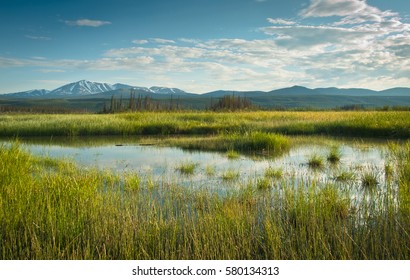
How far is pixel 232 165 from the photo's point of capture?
11180 mm

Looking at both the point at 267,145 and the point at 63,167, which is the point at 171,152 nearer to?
the point at 267,145

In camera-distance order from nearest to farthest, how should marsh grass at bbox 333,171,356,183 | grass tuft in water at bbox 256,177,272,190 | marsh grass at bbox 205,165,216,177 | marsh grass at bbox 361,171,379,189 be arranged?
grass tuft in water at bbox 256,177,272,190 < marsh grass at bbox 361,171,379,189 < marsh grass at bbox 333,171,356,183 < marsh grass at bbox 205,165,216,177

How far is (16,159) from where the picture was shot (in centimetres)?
754

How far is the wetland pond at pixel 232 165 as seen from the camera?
A: 8.71 meters

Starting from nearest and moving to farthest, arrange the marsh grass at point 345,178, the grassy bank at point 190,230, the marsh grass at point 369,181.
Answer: the grassy bank at point 190,230, the marsh grass at point 369,181, the marsh grass at point 345,178

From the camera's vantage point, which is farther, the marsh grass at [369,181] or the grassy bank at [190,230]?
the marsh grass at [369,181]

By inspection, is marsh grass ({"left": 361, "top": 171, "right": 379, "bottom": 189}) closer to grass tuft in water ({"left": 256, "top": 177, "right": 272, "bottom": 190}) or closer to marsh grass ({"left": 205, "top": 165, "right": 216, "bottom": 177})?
grass tuft in water ({"left": 256, "top": 177, "right": 272, "bottom": 190})

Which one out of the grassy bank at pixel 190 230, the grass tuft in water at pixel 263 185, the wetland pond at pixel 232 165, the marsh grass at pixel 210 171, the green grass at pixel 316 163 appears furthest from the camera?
the green grass at pixel 316 163

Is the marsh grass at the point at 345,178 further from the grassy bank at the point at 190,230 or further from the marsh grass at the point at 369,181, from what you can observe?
the grassy bank at the point at 190,230

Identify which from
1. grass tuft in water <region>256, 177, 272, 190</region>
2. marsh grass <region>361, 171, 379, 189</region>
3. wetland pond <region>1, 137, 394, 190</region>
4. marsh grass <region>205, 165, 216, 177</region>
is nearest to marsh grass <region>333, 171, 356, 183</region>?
wetland pond <region>1, 137, 394, 190</region>

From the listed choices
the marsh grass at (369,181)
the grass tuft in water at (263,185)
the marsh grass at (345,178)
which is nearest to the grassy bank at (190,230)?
the grass tuft in water at (263,185)

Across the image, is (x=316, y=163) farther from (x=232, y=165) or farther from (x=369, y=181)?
(x=369, y=181)

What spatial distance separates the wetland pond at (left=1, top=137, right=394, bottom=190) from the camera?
8.71 meters

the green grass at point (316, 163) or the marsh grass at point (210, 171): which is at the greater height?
the green grass at point (316, 163)
